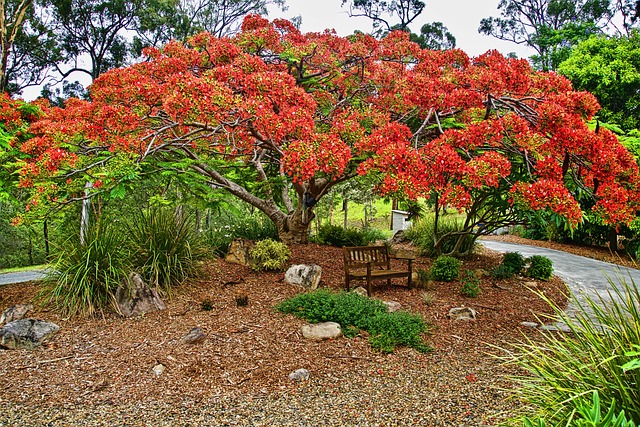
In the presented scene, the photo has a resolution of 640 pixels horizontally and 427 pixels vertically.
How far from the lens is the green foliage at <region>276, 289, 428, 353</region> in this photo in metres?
4.38

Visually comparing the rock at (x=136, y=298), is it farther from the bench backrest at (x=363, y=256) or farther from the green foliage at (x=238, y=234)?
the bench backrest at (x=363, y=256)

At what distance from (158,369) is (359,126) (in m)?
3.55

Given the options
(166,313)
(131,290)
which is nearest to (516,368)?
(166,313)

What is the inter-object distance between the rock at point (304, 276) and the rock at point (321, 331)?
1.51 meters

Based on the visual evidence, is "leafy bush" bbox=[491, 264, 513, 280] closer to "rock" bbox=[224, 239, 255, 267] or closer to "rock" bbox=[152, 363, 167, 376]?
"rock" bbox=[224, 239, 255, 267]

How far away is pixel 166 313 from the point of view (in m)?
5.11

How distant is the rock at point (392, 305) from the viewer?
208 inches

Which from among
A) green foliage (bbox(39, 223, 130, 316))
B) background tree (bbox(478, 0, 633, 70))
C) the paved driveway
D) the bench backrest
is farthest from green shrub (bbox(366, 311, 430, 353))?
background tree (bbox(478, 0, 633, 70))

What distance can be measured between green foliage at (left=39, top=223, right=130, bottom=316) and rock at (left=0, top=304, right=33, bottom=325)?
9.3 inches

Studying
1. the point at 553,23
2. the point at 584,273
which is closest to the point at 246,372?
the point at 584,273

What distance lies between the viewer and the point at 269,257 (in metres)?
6.74

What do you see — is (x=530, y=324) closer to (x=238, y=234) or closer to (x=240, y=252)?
(x=240, y=252)

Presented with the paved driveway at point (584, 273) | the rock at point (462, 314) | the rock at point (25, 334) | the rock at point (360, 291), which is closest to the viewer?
the rock at point (25, 334)

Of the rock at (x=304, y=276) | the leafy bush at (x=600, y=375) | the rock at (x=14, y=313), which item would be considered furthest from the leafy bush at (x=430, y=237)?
the rock at (x=14, y=313)
